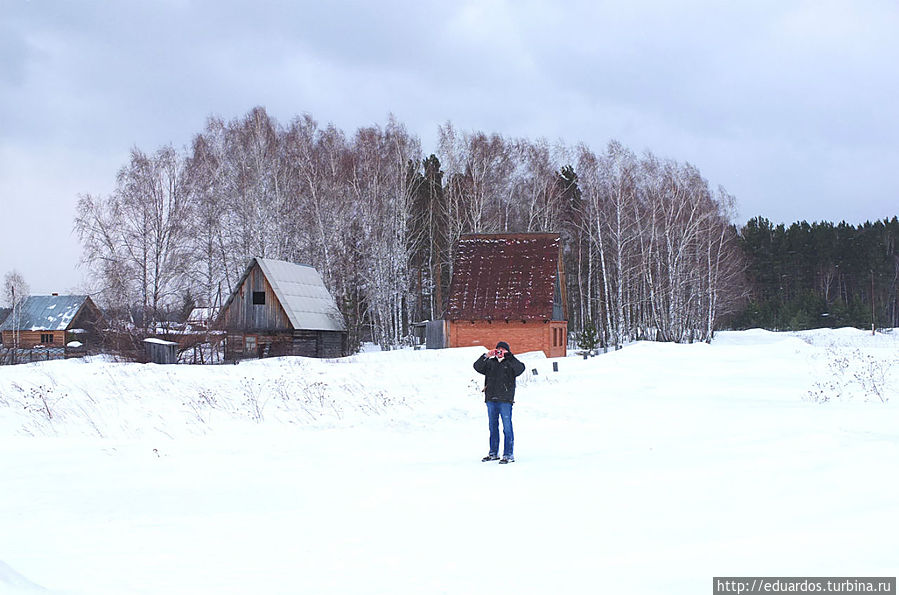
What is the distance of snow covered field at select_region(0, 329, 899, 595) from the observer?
16.8 ft

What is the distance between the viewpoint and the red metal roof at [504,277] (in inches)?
1415

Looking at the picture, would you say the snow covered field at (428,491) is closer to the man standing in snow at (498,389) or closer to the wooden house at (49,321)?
the man standing in snow at (498,389)

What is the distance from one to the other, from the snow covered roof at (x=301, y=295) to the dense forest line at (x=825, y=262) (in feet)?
169

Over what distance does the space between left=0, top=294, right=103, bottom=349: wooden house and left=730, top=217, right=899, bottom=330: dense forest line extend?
60180mm

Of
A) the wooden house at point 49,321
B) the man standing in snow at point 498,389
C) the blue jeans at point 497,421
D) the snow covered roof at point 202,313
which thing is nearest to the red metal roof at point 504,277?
the snow covered roof at point 202,313

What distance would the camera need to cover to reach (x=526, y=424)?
13.8 metres

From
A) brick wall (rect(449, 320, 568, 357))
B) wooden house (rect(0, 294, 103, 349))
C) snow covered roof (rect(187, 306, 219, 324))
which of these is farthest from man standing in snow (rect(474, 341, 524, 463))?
wooden house (rect(0, 294, 103, 349))

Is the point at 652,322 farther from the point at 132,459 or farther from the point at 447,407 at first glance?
the point at 132,459

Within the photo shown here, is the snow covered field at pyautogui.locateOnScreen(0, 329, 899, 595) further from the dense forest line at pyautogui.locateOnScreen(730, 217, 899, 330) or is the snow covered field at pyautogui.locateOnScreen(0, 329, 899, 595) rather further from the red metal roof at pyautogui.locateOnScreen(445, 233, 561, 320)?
the dense forest line at pyautogui.locateOnScreen(730, 217, 899, 330)

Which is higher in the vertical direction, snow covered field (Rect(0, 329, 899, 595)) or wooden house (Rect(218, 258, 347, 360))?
wooden house (Rect(218, 258, 347, 360))

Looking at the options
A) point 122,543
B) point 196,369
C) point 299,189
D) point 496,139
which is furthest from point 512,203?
point 122,543

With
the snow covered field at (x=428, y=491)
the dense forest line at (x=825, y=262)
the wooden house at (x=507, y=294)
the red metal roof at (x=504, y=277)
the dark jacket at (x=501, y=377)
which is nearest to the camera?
→ the snow covered field at (x=428, y=491)

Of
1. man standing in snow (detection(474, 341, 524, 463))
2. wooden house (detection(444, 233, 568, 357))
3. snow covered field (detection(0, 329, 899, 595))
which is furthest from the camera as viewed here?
wooden house (detection(444, 233, 568, 357))

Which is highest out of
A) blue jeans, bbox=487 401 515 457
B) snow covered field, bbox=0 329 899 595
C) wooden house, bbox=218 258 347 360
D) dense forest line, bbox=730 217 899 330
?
dense forest line, bbox=730 217 899 330
